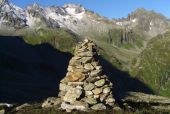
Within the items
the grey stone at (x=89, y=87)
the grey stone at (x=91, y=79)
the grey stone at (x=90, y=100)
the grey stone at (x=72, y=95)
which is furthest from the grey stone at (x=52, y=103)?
the grey stone at (x=91, y=79)

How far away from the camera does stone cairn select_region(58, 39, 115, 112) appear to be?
44.8 m

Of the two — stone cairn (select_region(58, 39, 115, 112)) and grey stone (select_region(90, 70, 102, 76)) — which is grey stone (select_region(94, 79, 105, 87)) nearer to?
stone cairn (select_region(58, 39, 115, 112))

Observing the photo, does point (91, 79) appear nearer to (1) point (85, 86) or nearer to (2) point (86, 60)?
(1) point (85, 86)

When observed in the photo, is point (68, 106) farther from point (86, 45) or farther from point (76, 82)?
point (86, 45)

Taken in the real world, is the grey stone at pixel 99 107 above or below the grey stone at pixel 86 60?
below

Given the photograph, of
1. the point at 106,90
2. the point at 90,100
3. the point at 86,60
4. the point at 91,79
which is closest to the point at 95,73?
the point at 91,79

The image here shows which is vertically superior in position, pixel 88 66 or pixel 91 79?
pixel 88 66

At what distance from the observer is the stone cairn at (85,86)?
44.8m

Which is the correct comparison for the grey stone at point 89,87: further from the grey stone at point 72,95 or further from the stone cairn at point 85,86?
the grey stone at point 72,95

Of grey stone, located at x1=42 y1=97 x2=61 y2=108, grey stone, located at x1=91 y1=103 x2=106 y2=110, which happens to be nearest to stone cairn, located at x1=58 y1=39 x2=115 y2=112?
grey stone, located at x1=91 y1=103 x2=106 y2=110

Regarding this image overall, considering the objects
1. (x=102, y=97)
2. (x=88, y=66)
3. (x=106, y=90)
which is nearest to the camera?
(x=102, y=97)

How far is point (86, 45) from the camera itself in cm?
4881

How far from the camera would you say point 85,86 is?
151 feet

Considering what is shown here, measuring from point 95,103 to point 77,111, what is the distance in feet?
9.15
